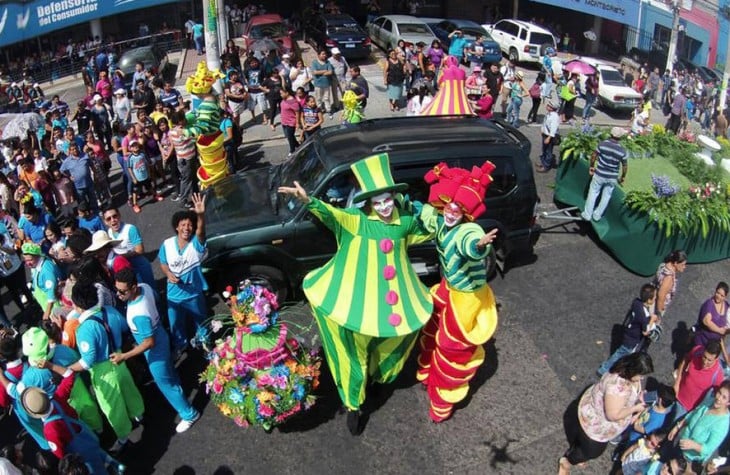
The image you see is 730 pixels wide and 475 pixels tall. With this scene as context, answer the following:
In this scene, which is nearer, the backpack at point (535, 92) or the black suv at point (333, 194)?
the black suv at point (333, 194)

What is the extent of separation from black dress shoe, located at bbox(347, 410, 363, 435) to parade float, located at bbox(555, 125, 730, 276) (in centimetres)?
466

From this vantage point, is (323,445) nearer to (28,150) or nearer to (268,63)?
(28,150)

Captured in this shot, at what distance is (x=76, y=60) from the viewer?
75.7 ft

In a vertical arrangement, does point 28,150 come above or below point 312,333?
above

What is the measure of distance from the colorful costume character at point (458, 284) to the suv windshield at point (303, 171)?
214 cm

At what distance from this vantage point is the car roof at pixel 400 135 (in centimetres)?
701

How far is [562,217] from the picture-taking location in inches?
344

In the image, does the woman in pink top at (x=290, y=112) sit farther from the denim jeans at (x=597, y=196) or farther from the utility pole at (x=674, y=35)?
the utility pole at (x=674, y=35)

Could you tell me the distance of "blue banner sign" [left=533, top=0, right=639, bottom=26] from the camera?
25.5 meters

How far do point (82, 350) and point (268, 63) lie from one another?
11.3 meters

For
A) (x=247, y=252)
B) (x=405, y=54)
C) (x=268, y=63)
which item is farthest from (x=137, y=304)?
(x=405, y=54)

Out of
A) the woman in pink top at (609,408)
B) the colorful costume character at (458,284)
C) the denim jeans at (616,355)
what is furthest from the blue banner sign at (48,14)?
the woman in pink top at (609,408)

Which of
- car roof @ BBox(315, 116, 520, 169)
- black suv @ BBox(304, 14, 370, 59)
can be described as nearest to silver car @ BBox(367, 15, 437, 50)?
black suv @ BBox(304, 14, 370, 59)

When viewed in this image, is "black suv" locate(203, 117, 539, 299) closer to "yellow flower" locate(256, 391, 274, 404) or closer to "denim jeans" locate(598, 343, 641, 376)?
"denim jeans" locate(598, 343, 641, 376)
